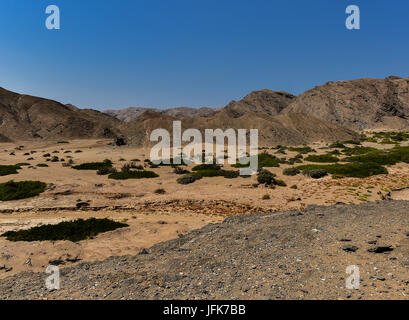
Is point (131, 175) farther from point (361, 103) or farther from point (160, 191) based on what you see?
point (361, 103)

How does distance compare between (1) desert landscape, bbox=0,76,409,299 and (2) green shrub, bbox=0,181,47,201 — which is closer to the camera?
(1) desert landscape, bbox=0,76,409,299

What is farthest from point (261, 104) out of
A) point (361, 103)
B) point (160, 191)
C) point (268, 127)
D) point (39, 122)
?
point (160, 191)

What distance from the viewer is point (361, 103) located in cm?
11125

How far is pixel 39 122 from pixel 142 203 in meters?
91.0

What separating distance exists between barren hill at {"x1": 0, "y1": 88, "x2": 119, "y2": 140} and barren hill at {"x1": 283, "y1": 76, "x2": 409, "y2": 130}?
92867 millimetres

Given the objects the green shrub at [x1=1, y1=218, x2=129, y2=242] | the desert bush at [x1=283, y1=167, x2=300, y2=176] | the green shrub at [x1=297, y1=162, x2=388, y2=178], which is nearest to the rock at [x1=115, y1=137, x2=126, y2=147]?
the desert bush at [x1=283, y1=167, x2=300, y2=176]

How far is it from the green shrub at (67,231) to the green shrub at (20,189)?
325 inches

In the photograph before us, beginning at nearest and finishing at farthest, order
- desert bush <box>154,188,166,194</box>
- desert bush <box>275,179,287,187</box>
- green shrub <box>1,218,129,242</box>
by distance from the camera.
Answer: green shrub <box>1,218,129,242</box> < desert bush <box>154,188,166,194</box> < desert bush <box>275,179,287,187</box>

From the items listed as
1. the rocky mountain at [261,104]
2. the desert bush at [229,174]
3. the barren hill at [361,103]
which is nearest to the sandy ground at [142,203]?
the desert bush at [229,174]

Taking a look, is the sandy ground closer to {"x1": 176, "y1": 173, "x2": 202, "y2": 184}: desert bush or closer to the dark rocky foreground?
{"x1": 176, "y1": 173, "x2": 202, "y2": 184}: desert bush

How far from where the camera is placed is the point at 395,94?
11581cm

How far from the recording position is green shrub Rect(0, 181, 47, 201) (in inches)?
819

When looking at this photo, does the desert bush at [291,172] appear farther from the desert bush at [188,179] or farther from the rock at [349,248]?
the rock at [349,248]
